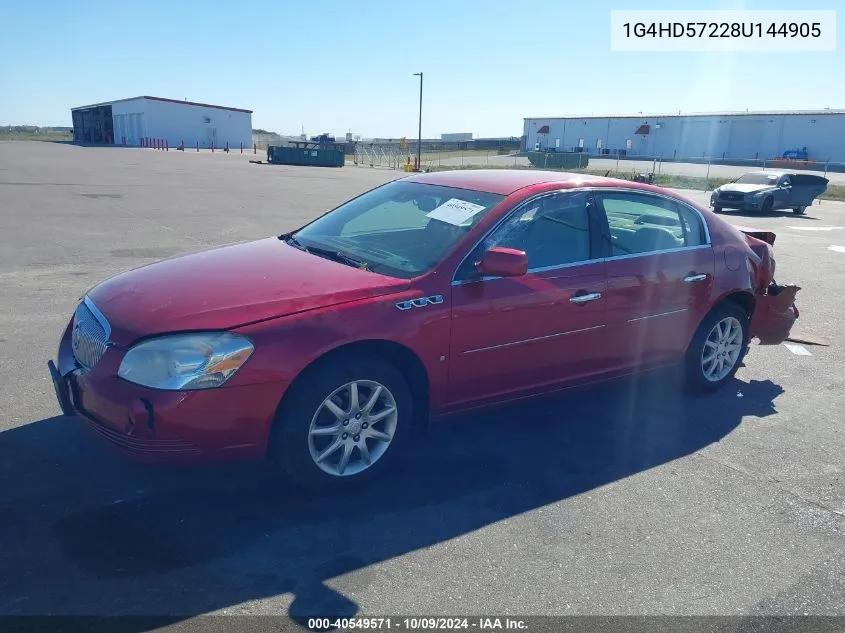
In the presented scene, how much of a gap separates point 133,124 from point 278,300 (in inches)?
3224

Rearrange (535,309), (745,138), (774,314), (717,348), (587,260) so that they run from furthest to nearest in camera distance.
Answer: (745,138) → (774,314) → (717,348) → (587,260) → (535,309)

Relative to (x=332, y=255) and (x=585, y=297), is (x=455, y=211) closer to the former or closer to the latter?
(x=332, y=255)

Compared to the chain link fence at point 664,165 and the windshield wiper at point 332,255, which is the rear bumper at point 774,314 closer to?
the windshield wiper at point 332,255

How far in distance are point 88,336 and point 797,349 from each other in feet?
21.1

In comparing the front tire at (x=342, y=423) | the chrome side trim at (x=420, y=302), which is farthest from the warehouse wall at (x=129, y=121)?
the front tire at (x=342, y=423)

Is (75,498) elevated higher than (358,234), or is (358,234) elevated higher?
(358,234)

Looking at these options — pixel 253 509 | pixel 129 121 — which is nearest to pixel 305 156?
pixel 129 121

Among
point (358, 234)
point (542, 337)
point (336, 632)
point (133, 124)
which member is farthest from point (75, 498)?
point (133, 124)

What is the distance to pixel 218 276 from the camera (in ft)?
13.0

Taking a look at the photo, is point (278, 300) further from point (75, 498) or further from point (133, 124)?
point (133, 124)

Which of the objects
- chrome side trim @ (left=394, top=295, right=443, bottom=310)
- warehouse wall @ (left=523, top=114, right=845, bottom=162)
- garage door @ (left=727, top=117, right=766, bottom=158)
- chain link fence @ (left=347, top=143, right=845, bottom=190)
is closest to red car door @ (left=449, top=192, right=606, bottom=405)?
chrome side trim @ (left=394, top=295, right=443, bottom=310)

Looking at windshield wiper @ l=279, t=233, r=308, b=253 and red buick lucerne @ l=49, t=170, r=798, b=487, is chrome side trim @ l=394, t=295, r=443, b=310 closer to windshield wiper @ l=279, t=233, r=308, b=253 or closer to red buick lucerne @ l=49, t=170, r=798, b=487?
red buick lucerne @ l=49, t=170, r=798, b=487

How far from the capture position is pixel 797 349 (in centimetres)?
701

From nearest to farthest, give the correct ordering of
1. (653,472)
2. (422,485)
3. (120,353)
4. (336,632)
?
1. (336,632)
2. (120,353)
3. (422,485)
4. (653,472)
